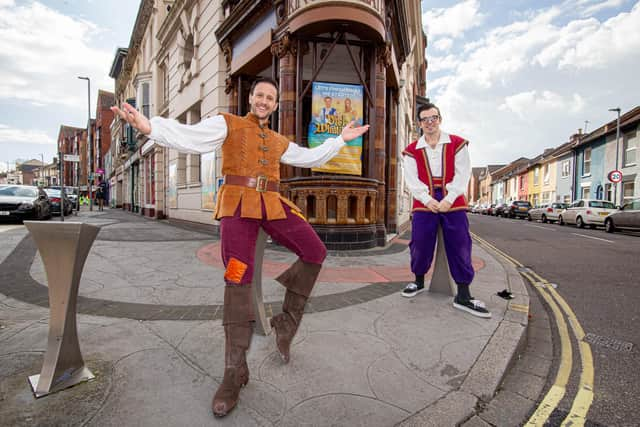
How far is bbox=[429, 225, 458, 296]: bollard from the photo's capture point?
3.69 m

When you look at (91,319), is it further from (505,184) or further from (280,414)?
(505,184)

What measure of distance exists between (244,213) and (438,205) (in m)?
2.10

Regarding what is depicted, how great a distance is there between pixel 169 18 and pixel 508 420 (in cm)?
1701

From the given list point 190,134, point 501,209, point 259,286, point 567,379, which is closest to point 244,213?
point 190,134

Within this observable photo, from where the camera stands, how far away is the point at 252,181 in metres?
2.02

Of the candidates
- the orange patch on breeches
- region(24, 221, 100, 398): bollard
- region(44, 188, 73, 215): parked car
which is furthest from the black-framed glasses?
region(44, 188, 73, 215): parked car

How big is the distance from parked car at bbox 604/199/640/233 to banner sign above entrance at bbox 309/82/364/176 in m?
12.5

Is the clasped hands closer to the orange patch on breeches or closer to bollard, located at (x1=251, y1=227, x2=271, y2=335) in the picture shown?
bollard, located at (x1=251, y1=227, x2=271, y2=335)

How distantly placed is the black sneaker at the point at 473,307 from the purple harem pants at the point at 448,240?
184 millimetres

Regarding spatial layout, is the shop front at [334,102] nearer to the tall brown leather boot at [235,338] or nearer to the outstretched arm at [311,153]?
the outstretched arm at [311,153]

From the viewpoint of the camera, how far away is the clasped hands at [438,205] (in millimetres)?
3243

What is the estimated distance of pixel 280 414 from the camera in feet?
5.49

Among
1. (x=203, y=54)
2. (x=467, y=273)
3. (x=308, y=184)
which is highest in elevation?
(x=203, y=54)

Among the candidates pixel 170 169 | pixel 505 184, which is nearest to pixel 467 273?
pixel 170 169
